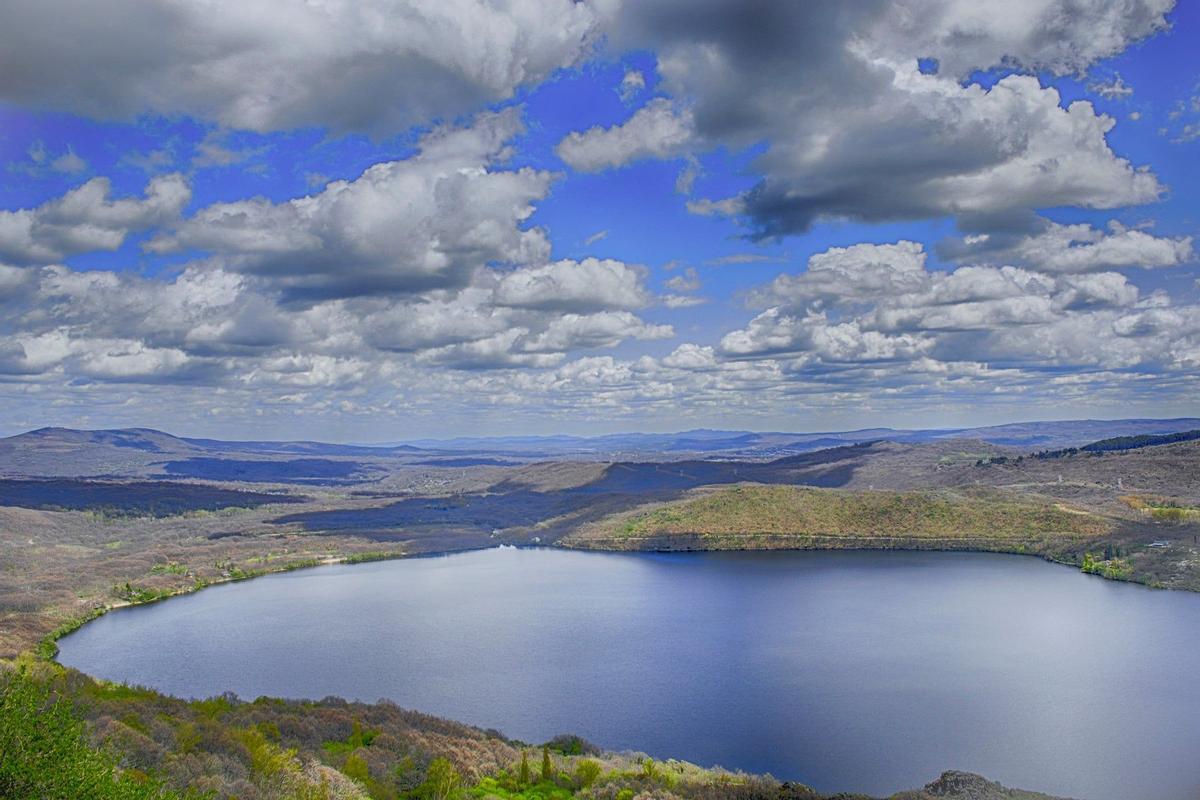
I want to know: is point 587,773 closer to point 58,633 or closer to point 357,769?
point 357,769

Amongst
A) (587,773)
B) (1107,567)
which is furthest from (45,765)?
(1107,567)

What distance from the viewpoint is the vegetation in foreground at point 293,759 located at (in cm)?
2338

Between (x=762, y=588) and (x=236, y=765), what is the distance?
116 meters

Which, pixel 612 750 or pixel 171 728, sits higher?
pixel 171 728

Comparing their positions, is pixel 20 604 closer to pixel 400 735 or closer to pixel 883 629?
pixel 400 735

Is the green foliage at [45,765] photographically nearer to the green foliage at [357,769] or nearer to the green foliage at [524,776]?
the green foliage at [357,769]

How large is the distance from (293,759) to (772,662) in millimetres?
59886

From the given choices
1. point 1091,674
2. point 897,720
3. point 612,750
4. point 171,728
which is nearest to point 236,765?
point 171,728

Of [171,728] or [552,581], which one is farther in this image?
[552,581]

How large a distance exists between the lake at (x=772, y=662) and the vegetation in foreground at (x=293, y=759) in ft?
31.5

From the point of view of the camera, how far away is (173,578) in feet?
549

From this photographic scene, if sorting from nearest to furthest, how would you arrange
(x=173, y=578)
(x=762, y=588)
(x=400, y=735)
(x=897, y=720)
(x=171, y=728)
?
1. (x=171, y=728)
2. (x=400, y=735)
3. (x=897, y=720)
4. (x=762, y=588)
5. (x=173, y=578)

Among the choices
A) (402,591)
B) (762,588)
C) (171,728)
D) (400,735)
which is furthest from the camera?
(402,591)

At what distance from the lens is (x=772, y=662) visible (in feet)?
297
